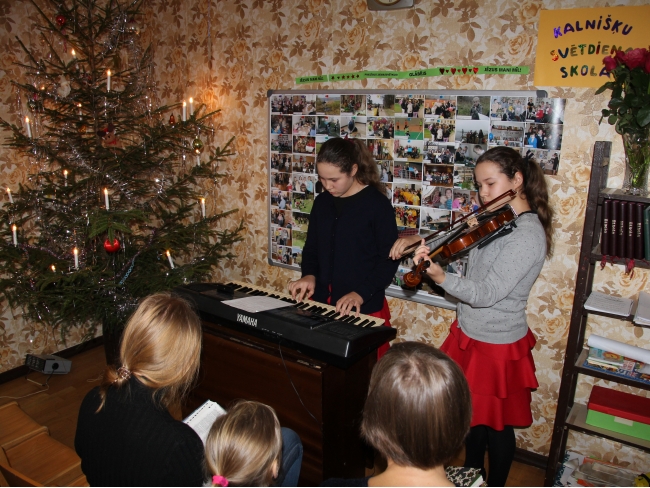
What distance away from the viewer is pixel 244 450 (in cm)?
106

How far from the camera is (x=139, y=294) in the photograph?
2.73 meters

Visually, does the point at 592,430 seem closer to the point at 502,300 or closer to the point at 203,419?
the point at 502,300

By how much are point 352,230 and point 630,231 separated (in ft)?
3.49

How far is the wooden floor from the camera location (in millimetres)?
2322

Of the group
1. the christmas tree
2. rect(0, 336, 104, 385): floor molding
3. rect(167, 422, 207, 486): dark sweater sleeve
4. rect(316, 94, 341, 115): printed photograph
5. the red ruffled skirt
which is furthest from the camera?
rect(0, 336, 104, 385): floor molding

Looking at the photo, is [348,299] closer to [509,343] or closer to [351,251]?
[351,251]

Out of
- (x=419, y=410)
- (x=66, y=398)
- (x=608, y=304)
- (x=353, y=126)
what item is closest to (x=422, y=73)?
(x=353, y=126)

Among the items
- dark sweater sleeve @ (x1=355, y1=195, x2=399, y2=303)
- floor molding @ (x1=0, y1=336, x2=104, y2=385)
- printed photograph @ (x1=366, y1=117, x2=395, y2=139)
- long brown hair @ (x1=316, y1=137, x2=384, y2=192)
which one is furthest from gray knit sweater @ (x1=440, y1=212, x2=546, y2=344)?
floor molding @ (x1=0, y1=336, x2=104, y2=385)

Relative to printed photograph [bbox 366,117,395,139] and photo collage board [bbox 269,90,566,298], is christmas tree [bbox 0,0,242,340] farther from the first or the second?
printed photograph [bbox 366,117,395,139]

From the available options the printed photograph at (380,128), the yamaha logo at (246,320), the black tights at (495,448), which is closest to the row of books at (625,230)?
the black tights at (495,448)

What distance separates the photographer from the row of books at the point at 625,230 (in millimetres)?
1724

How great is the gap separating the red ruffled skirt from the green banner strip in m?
1.15

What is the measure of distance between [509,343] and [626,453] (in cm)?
94

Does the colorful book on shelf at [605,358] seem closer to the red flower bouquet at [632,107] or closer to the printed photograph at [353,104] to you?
the red flower bouquet at [632,107]
